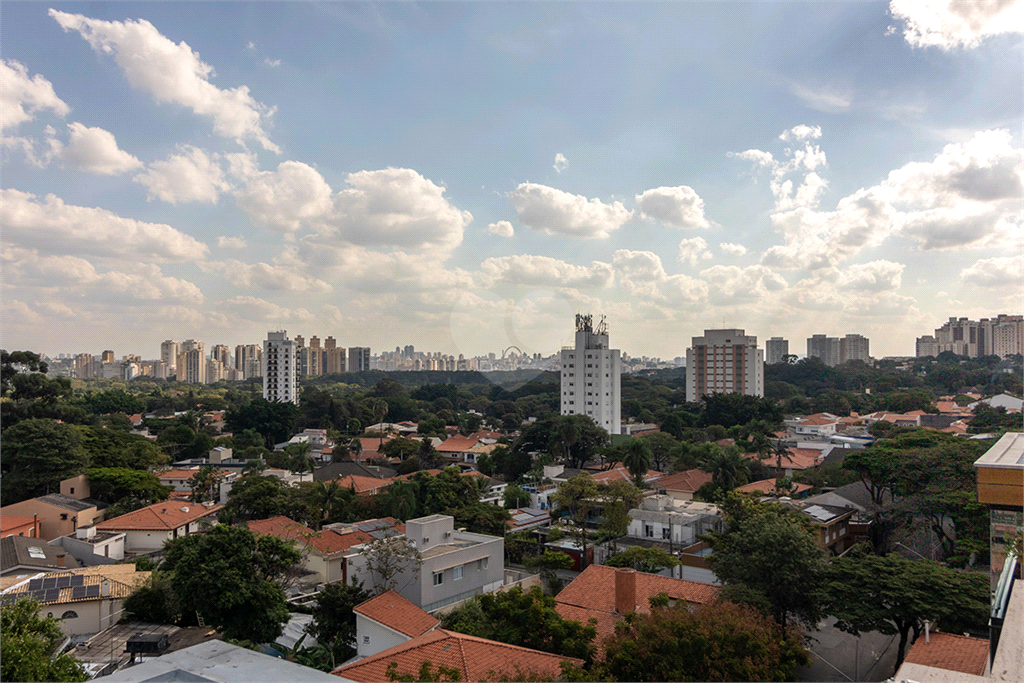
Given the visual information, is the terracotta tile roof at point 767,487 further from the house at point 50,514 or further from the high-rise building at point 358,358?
the high-rise building at point 358,358

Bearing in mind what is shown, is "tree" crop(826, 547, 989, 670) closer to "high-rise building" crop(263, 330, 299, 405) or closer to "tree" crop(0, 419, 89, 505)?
"tree" crop(0, 419, 89, 505)

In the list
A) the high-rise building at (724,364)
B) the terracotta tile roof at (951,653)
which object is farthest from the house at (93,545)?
the high-rise building at (724,364)

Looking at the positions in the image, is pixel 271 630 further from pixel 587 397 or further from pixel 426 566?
pixel 587 397

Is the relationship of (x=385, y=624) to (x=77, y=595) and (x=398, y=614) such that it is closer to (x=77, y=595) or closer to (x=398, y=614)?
(x=398, y=614)

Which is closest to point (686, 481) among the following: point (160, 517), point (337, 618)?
point (337, 618)

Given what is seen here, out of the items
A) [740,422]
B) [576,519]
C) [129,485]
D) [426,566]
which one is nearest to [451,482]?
[576,519]
